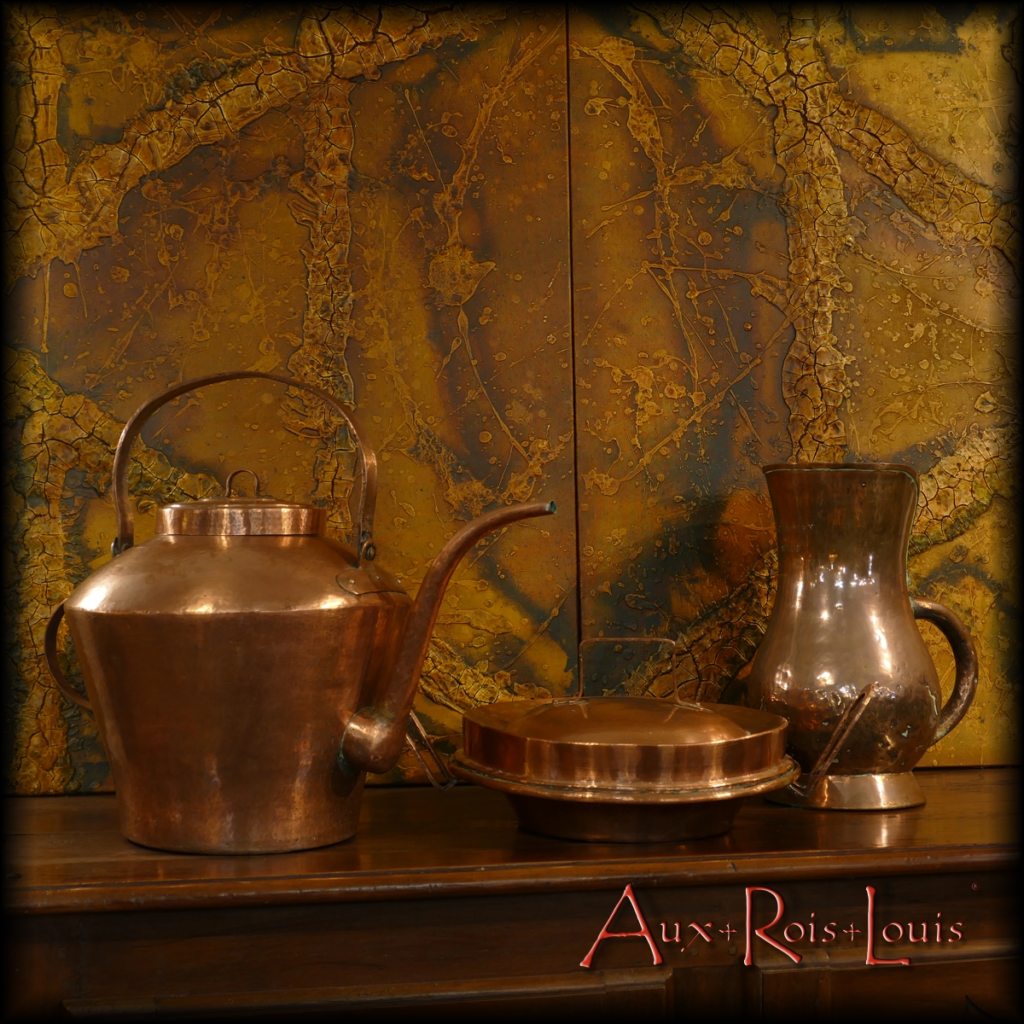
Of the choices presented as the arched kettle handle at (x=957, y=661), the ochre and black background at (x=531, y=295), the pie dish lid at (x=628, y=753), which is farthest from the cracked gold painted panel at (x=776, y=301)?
the pie dish lid at (x=628, y=753)

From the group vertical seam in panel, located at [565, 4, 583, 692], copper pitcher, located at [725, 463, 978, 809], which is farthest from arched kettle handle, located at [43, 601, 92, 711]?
copper pitcher, located at [725, 463, 978, 809]

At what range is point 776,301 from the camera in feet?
5.14

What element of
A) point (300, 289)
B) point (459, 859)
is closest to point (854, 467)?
point (459, 859)

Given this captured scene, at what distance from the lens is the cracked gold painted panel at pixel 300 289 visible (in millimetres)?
1422

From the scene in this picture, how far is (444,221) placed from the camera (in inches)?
59.2

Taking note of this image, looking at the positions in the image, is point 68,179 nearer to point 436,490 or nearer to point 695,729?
point 436,490

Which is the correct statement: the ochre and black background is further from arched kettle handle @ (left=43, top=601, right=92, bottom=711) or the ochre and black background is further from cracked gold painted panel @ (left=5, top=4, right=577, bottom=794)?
arched kettle handle @ (left=43, top=601, right=92, bottom=711)

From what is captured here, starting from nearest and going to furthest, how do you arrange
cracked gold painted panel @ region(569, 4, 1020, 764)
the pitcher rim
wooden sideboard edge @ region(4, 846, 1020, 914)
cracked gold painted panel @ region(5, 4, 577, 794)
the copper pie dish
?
wooden sideboard edge @ region(4, 846, 1020, 914), the copper pie dish, the pitcher rim, cracked gold painted panel @ region(5, 4, 577, 794), cracked gold painted panel @ region(569, 4, 1020, 764)

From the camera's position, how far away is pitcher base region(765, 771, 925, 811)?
1288 millimetres

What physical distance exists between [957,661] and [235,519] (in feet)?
3.09

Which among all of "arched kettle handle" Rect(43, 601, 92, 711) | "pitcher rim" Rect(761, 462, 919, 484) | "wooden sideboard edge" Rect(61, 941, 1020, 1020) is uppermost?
"pitcher rim" Rect(761, 462, 919, 484)

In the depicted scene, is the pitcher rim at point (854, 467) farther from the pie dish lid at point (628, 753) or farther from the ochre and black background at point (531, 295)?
the pie dish lid at point (628, 753)

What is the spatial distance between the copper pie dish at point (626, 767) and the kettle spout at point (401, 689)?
0.32ft

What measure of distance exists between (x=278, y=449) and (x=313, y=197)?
35cm
